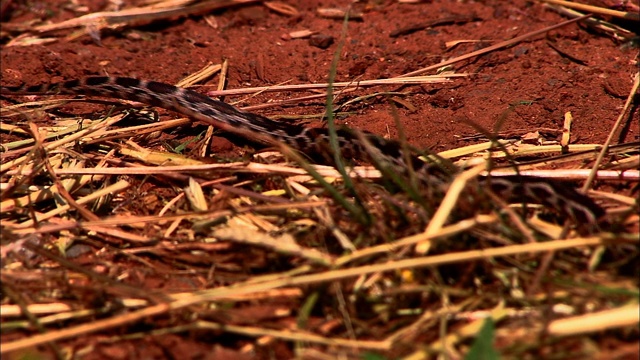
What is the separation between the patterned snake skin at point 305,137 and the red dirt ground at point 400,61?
0.19 m

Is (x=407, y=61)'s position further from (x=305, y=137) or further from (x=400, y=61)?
(x=305, y=137)

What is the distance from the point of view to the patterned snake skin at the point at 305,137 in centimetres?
286

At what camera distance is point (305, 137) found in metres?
3.61

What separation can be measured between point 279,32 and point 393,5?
0.84 meters

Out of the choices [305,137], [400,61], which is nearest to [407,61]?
[400,61]

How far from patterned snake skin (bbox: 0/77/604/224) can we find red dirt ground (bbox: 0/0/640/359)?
0.19 meters

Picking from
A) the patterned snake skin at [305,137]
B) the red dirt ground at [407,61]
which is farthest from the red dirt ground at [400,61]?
the patterned snake skin at [305,137]

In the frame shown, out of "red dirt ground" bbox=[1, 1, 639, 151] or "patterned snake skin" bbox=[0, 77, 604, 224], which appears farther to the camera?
"red dirt ground" bbox=[1, 1, 639, 151]

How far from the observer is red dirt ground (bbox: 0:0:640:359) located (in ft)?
12.8

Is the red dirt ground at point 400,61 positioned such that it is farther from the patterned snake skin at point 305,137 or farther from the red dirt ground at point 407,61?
the patterned snake skin at point 305,137

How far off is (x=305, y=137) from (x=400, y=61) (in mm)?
1196

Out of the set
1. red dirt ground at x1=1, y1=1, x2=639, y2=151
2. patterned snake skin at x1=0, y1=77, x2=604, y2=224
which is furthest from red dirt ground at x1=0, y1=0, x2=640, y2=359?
patterned snake skin at x1=0, y1=77, x2=604, y2=224

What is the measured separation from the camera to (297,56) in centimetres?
465

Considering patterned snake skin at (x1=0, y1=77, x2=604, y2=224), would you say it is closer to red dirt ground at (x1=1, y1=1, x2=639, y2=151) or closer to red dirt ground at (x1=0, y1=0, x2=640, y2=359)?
red dirt ground at (x1=0, y1=0, x2=640, y2=359)
